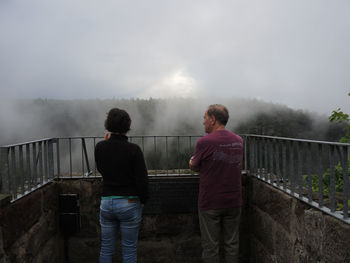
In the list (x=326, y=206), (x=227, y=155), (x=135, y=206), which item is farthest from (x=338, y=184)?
(x=135, y=206)

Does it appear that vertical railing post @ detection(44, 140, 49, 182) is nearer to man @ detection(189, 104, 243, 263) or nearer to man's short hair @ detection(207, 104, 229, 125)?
man @ detection(189, 104, 243, 263)

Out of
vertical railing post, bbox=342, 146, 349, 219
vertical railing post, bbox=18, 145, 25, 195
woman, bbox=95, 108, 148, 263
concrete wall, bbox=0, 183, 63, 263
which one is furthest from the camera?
vertical railing post, bbox=18, 145, 25, 195

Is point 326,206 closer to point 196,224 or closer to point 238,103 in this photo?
point 196,224

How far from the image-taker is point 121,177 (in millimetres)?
2258

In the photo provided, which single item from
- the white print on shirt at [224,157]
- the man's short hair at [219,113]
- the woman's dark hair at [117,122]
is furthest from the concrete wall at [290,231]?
the woman's dark hair at [117,122]

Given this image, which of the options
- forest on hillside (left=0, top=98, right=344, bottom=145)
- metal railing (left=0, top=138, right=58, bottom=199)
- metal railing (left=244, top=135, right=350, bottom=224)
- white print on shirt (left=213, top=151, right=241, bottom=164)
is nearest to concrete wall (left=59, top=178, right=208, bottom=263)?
metal railing (left=0, top=138, right=58, bottom=199)

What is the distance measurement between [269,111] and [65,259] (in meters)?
23.2

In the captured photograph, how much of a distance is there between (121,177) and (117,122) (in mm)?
439

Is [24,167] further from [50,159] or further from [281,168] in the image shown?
[281,168]

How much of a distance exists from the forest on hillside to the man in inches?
692

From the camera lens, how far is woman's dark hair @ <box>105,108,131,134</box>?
229 cm

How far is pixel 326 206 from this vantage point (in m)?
2.17

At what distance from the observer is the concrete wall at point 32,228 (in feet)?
7.82

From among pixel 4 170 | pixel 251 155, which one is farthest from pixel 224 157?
pixel 4 170
